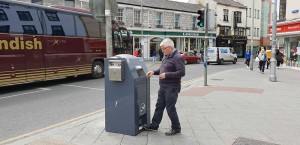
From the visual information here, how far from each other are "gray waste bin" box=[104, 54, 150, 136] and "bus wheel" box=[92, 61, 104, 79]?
943 centimetres

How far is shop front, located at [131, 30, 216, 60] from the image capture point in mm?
33609

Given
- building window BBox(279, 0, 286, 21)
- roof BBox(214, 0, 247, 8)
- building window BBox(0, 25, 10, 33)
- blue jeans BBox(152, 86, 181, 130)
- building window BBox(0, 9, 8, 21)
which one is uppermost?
roof BBox(214, 0, 247, 8)

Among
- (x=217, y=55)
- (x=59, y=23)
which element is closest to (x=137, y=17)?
(x=217, y=55)

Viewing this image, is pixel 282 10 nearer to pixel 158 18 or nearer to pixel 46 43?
pixel 158 18

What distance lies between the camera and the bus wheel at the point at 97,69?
46.4 ft

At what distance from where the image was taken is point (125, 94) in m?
4.71

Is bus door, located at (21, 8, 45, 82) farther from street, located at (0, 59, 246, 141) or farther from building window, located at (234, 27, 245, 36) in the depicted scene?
building window, located at (234, 27, 245, 36)

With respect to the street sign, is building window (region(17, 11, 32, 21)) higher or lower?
higher

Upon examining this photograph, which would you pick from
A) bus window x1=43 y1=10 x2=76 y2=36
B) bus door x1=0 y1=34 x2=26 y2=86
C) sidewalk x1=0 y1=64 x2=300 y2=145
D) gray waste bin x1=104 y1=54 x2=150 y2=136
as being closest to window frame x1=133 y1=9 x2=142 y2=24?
bus window x1=43 y1=10 x2=76 y2=36


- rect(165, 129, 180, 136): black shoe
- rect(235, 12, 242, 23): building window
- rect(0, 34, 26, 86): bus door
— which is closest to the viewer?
rect(165, 129, 180, 136): black shoe

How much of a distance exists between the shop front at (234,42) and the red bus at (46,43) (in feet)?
107

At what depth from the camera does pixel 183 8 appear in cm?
3869

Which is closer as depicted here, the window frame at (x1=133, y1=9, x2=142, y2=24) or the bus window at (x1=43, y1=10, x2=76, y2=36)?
the bus window at (x1=43, y1=10, x2=76, y2=36)

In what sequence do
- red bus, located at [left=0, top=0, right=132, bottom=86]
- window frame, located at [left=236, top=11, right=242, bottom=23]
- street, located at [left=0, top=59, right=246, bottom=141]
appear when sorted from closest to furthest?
1. street, located at [left=0, top=59, right=246, bottom=141]
2. red bus, located at [left=0, top=0, right=132, bottom=86]
3. window frame, located at [left=236, top=11, right=242, bottom=23]
